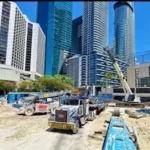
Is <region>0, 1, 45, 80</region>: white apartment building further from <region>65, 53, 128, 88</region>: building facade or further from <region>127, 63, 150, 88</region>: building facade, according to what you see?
<region>127, 63, 150, 88</region>: building facade

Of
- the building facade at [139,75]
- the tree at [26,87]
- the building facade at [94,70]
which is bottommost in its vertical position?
the tree at [26,87]

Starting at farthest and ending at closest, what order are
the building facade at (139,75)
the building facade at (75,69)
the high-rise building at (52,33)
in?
the high-rise building at (52,33), the building facade at (75,69), the building facade at (139,75)

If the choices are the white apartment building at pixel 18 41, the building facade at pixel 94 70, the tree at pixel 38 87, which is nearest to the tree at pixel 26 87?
the tree at pixel 38 87

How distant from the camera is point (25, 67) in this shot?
132750mm

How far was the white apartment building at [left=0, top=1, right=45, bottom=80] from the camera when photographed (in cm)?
10388

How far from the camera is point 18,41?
119m

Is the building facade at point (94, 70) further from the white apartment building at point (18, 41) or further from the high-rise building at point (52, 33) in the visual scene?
the white apartment building at point (18, 41)

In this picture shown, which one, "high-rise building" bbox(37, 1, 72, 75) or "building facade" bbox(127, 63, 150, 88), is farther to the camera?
"high-rise building" bbox(37, 1, 72, 75)

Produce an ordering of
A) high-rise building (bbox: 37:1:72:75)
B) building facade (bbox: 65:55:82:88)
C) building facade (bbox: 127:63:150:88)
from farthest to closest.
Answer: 1. high-rise building (bbox: 37:1:72:75)
2. building facade (bbox: 65:55:82:88)
3. building facade (bbox: 127:63:150:88)

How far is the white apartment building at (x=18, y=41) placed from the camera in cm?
10388

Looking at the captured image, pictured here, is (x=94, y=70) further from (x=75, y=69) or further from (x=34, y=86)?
(x=34, y=86)

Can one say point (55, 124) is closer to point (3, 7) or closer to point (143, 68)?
point (143, 68)

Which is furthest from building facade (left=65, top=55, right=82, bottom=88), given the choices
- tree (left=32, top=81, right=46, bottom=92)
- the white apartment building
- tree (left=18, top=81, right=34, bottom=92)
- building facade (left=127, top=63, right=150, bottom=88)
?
building facade (left=127, top=63, right=150, bottom=88)

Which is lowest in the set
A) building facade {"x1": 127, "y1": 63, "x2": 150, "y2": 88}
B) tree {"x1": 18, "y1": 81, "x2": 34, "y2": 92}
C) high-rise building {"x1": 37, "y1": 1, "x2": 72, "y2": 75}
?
tree {"x1": 18, "y1": 81, "x2": 34, "y2": 92}
